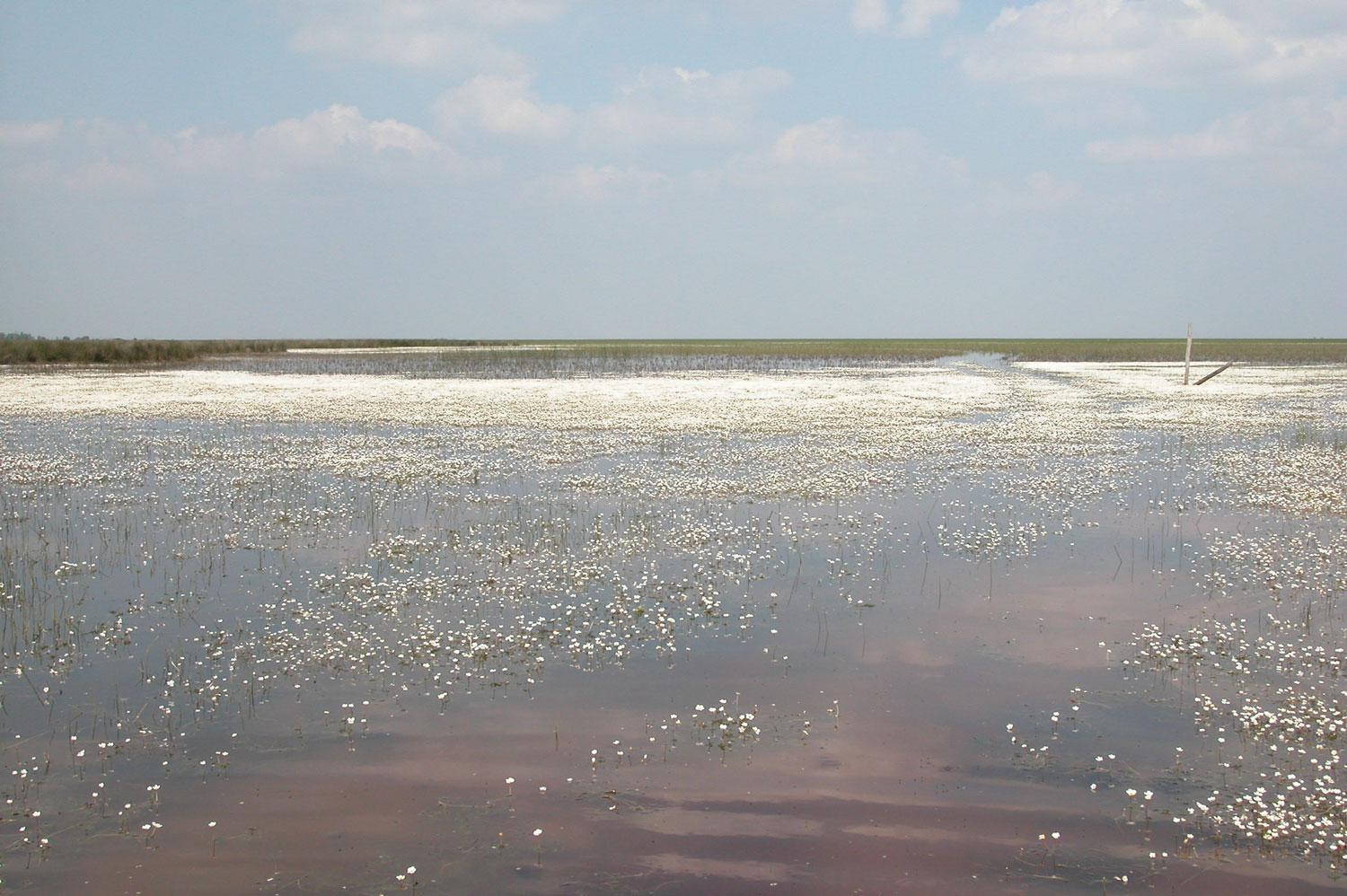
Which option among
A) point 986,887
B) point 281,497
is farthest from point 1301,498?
point 281,497

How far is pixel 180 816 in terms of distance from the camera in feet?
24.3

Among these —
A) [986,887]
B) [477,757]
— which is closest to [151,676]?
[477,757]

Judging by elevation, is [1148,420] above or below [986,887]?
above

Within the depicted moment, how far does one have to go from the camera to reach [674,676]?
33.2ft

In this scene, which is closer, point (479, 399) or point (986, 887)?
point (986, 887)

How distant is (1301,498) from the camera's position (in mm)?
18625

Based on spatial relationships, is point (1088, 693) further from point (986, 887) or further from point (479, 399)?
point (479, 399)

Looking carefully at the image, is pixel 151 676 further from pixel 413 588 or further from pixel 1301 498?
pixel 1301 498

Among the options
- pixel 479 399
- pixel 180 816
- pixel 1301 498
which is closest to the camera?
pixel 180 816

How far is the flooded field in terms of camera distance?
22.9 feet

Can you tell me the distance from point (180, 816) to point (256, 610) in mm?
5128

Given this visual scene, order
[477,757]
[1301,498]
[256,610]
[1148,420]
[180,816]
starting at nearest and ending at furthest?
[180,816] < [477,757] < [256,610] < [1301,498] < [1148,420]

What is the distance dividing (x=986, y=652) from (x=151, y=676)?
29.1 feet

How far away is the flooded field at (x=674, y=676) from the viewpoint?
697 centimetres
